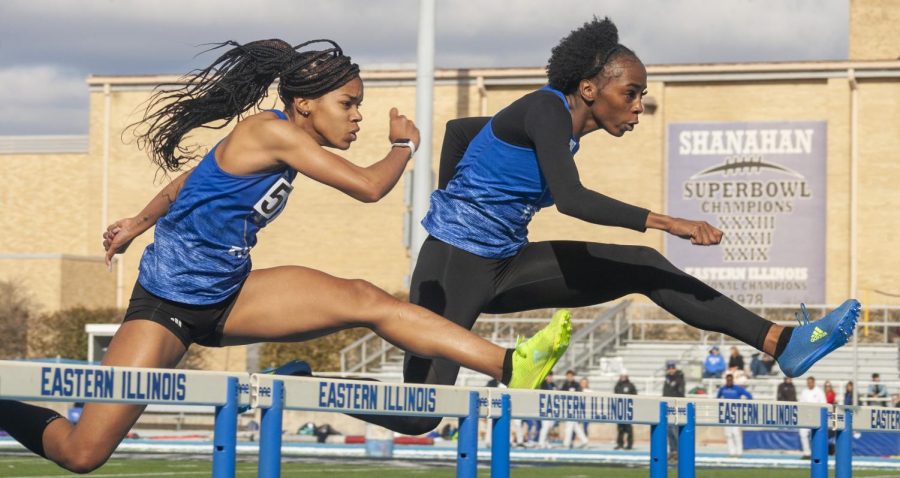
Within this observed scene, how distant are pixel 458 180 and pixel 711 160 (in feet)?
115

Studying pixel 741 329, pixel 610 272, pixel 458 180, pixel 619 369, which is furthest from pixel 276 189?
pixel 619 369

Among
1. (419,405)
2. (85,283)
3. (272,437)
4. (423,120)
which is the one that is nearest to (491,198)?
(419,405)

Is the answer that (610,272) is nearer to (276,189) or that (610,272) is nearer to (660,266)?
(660,266)

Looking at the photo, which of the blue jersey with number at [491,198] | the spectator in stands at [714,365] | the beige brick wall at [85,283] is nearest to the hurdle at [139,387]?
the blue jersey with number at [491,198]

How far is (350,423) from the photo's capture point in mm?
29375

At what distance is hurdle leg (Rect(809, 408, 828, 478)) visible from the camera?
6.13 metres

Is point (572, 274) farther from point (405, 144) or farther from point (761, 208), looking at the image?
point (761, 208)

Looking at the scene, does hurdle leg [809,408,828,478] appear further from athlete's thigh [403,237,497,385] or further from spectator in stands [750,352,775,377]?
spectator in stands [750,352,775,377]

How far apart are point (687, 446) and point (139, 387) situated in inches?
98.4

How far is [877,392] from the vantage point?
27.6m

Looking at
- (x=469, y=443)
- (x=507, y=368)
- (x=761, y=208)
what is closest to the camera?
(x=469, y=443)

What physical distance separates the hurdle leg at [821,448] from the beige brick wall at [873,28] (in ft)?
139

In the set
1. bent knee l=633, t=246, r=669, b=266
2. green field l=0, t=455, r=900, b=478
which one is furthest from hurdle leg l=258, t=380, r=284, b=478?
green field l=0, t=455, r=900, b=478

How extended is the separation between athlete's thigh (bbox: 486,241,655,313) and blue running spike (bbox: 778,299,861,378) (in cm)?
68
